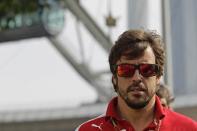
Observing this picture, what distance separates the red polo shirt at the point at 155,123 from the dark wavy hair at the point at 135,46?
18cm

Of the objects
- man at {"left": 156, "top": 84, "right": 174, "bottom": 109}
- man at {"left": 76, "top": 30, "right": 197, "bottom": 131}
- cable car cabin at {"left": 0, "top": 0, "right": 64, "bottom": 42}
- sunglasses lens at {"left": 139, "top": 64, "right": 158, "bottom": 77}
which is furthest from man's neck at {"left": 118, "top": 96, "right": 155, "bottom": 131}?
cable car cabin at {"left": 0, "top": 0, "right": 64, "bottom": 42}

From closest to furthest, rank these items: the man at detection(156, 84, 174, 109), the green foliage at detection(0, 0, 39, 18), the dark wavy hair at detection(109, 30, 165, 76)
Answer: the dark wavy hair at detection(109, 30, 165, 76)
the man at detection(156, 84, 174, 109)
the green foliage at detection(0, 0, 39, 18)

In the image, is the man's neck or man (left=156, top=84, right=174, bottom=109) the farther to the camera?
man (left=156, top=84, right=174, bottom=109)

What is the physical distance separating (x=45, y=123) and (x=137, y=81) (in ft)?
108

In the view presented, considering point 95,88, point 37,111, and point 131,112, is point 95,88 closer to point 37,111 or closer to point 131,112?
point 37,111

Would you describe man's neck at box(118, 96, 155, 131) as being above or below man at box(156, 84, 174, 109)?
above

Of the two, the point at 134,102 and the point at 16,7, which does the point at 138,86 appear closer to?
the point at 134,102

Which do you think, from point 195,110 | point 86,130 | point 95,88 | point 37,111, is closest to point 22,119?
point 37,111

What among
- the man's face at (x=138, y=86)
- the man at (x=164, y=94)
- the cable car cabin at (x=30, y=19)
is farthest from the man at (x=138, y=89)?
the cable car cabin at (x=30, y=19)

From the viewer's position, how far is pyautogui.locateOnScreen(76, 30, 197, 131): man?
10.8 ft

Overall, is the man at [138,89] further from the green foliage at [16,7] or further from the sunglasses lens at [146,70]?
the green foliage at [16,7]

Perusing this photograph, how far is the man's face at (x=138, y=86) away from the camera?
325 centimetres

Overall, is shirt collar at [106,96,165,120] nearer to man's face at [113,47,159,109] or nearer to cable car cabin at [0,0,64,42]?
man's face at [113,47,159,109]

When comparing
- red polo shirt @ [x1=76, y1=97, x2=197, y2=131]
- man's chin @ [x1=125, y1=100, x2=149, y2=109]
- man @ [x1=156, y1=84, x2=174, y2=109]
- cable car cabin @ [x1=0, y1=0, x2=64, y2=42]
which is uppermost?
man's chin @ [x1=125, y1=100, x2=149, y2=109]
